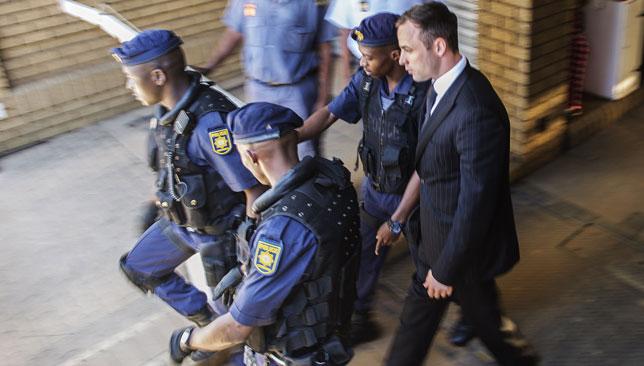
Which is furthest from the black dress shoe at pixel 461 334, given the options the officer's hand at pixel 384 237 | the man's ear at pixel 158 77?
the man's ear at pixel 158 77

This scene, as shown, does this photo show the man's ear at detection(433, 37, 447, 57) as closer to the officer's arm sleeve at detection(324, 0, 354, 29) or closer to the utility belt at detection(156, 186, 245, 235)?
the utility belt at detection(156, 186, 245, 235)

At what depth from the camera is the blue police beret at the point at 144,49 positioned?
3166 mm

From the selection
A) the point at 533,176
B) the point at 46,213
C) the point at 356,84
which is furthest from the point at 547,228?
the point at 46,213

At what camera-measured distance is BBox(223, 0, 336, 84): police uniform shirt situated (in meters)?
4.23

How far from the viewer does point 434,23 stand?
255 centimetres

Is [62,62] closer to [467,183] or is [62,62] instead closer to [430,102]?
[430,102]

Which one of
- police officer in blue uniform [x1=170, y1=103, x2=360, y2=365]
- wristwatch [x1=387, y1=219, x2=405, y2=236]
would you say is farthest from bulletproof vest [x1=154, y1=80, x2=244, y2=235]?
wristwatch [x1=387, y1=219, x2=405, y2=236]

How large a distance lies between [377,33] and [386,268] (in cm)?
167

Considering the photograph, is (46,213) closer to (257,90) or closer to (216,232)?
(257,90)

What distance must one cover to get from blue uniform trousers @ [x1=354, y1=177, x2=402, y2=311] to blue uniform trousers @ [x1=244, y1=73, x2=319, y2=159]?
2.83ft

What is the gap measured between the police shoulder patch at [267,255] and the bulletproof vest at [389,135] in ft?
3.55

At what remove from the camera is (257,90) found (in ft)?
14.7

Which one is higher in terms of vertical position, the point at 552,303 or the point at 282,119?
the point at 282,119

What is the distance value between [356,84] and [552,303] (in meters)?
1.62
